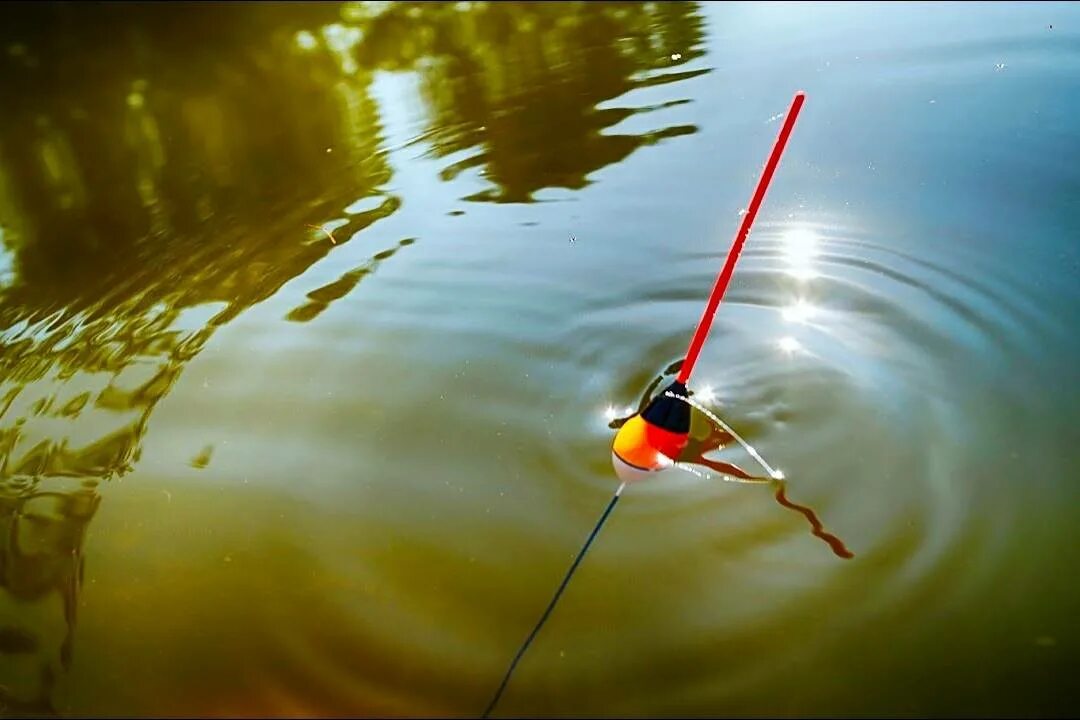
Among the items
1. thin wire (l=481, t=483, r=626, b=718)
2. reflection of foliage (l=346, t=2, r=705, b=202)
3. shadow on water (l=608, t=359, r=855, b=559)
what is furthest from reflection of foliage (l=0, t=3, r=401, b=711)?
shadow on water (l=608, t=359, r=855, b=559)

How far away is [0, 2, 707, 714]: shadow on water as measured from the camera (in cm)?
182

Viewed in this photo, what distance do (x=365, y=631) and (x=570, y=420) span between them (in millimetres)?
539

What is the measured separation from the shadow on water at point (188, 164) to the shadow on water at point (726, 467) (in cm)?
97

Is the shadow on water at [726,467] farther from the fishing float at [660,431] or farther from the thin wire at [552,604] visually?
the thin wire at [552,604]

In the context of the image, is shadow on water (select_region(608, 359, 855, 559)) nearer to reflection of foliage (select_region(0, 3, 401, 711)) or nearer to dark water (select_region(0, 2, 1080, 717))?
dark water (select_region(0, 2, 1080, 717))

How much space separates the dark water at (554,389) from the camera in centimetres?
134

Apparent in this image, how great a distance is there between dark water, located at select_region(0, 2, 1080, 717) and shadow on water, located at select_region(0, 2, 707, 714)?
1cm

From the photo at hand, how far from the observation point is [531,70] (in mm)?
3389

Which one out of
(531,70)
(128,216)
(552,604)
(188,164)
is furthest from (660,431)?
(531,70)

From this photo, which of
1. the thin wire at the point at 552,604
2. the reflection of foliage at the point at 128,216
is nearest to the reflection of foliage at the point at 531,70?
the reflection of foliage at the point at 128,216

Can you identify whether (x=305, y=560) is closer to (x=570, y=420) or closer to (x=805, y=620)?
(x=570, y=420)

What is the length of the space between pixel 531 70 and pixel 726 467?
7.26 ft

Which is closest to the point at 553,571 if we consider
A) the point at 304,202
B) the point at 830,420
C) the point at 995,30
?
the point at 830,420

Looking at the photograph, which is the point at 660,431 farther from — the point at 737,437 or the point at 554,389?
the point at 554,389
